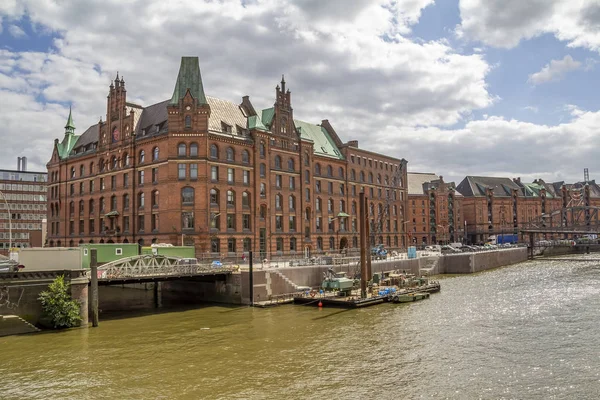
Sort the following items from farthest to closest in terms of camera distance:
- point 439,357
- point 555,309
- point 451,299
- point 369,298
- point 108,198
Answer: point 108,198 < point 451,299 < point 369,298 < point 555,309 < point 439,357

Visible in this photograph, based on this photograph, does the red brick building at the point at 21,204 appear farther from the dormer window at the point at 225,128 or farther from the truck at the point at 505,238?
the truck at the point at 505,238

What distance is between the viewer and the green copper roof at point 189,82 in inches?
2731

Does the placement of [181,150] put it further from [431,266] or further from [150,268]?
[431,266]

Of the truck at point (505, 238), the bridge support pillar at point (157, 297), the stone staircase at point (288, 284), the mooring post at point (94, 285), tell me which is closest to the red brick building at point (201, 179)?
the bridge support pillar at point (157, 297)

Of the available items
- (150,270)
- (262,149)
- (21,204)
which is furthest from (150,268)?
(21,204)

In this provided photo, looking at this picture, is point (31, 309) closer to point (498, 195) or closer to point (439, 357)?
point (439, 357)

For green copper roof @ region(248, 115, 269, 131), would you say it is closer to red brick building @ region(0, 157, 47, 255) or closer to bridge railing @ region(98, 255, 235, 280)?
bridge railing @ region(98, 255, 235, 280)

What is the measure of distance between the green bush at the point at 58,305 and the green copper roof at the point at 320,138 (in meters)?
59.2

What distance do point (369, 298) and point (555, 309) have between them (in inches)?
680

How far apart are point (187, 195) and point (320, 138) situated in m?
37.8

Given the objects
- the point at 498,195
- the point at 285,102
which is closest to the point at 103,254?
the point at 285,102

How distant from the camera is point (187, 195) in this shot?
2704 inches

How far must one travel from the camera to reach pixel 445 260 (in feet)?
298

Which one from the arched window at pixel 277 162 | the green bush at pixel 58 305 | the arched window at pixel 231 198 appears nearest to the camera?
the green bush at pixel 58 305
